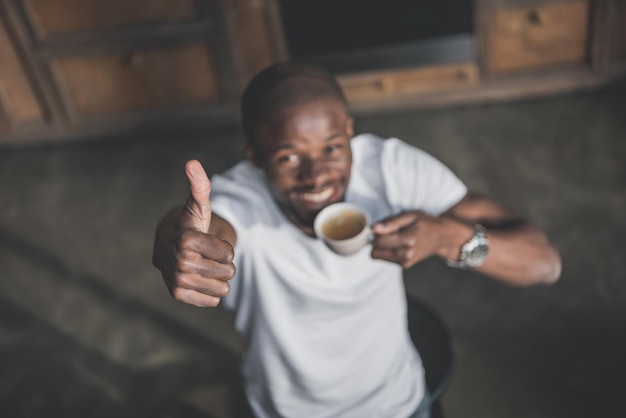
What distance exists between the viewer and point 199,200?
122 centimetres

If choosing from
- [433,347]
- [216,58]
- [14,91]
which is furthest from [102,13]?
[433,347]

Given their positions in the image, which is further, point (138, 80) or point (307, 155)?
point (138, 80)

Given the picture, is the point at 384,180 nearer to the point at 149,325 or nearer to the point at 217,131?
the point at 149,325

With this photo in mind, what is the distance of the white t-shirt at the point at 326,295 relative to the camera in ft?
4.86

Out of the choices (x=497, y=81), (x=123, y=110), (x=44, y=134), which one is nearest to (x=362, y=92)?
(x=497, y=81)

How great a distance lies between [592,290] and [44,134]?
304 cm

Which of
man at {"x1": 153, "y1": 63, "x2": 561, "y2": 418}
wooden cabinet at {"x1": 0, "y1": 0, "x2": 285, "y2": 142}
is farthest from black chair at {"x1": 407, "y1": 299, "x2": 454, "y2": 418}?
wooden cabinet at {"x1": 0, "y1": 0, "x2": 285, "y2": 142}

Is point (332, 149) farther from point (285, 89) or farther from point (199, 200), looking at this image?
point (199, 200)

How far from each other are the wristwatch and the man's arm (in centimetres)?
1

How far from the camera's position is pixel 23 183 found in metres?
3.77

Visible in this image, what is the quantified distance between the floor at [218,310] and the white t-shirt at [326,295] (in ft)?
3.29

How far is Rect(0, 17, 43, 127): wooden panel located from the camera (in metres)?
3.65

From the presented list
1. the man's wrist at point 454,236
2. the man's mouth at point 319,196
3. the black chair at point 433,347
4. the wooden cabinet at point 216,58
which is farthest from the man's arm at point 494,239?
the wooden cabinet at point 216,58

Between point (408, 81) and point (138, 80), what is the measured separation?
147cm
